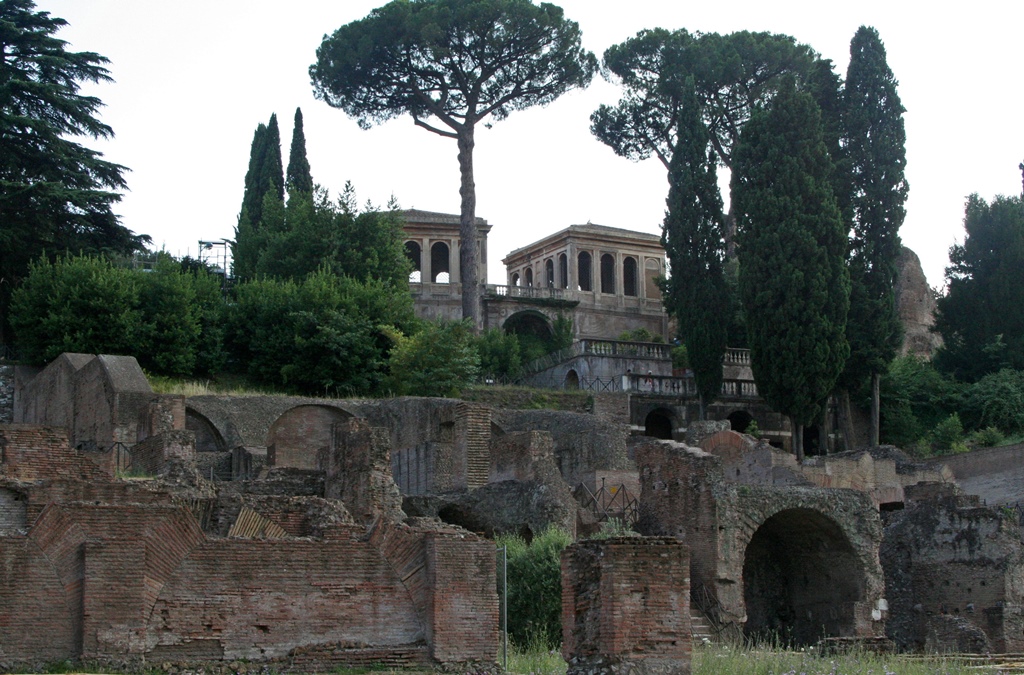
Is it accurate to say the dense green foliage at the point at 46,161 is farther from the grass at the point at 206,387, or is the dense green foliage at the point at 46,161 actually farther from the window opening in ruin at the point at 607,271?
the window opening in ruin at the point at 607,271

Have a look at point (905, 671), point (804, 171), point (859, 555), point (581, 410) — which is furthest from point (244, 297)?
point (905, 671)

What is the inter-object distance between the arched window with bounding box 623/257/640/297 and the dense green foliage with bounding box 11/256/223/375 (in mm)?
26645

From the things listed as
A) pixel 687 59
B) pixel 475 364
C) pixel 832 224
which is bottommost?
pixel 475 364

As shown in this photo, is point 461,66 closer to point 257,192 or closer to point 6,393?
point 257,192

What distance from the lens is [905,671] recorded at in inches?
577

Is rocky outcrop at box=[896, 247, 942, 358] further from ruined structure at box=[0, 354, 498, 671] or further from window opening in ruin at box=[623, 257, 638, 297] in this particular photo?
ruined structure at box=[0, 354, 498, 671]

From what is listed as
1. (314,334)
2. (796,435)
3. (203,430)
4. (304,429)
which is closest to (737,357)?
(796,435)

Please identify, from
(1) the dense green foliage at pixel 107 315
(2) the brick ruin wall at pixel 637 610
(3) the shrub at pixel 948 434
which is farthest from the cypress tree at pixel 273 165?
(2) the brick ruin wall at pixel 637 610

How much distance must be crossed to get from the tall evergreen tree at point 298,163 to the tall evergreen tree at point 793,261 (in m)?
16.4

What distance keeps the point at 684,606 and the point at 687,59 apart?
120ft

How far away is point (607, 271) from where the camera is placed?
5916 cm

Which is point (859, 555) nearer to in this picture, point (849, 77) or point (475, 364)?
point (475, 364)

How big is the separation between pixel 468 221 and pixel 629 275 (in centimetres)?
1473

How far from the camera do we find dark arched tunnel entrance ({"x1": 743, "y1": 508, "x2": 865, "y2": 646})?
22.6 meters
